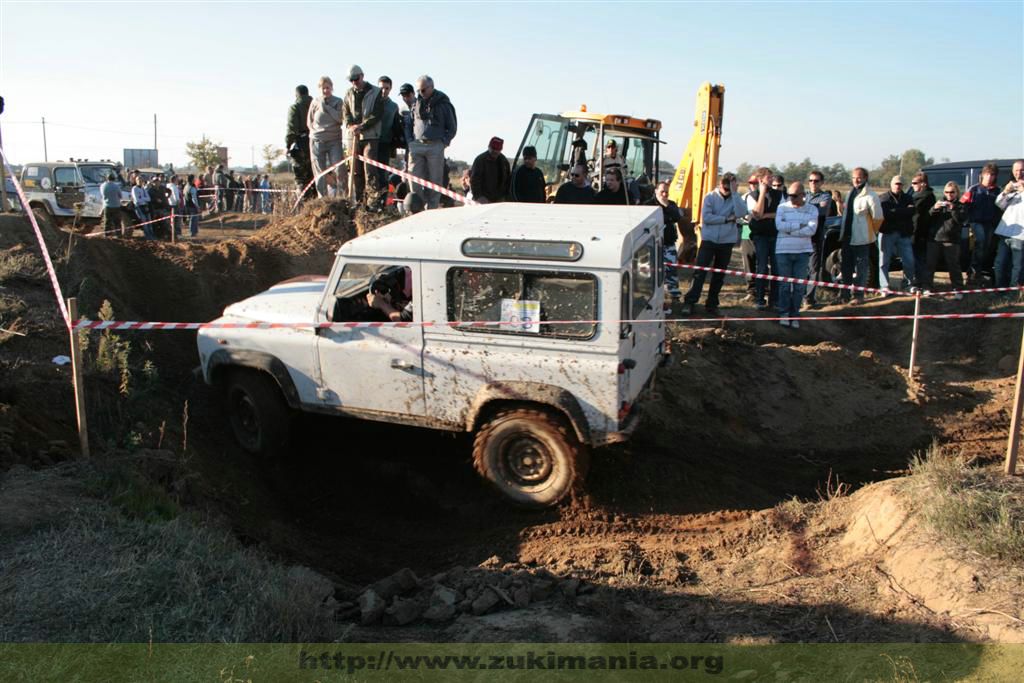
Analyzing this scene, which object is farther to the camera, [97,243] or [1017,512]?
[97,243]

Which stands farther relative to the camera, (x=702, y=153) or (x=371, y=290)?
(x=702, y=153)

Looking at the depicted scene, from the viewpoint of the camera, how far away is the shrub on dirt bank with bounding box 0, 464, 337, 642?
405cm

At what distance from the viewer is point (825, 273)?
12812mm

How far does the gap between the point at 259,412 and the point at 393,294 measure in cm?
170

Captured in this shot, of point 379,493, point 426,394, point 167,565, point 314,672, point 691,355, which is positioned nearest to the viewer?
point 314,672

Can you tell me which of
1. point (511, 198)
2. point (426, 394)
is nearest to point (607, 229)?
point (426, 394)

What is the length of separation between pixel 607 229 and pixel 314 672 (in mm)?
3839

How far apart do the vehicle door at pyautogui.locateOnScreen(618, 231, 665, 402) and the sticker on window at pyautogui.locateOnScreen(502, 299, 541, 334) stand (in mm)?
672

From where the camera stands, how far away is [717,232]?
1123 centimetres

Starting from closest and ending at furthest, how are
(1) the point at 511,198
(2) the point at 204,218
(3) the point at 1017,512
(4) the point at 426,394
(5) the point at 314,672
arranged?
(5) the point at 314,672 < (3) the point at 1017,512 < (4) the point at 426,394 < (1) the point at 511,198 < (2) the point at 204,218

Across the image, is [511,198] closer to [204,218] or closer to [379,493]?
[379,493]

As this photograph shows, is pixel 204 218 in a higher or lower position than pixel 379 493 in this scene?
higher

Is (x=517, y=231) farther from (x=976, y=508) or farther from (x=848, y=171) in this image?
(x=848, y=171)

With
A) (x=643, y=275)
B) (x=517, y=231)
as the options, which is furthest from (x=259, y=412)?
(x=643, y=275)
